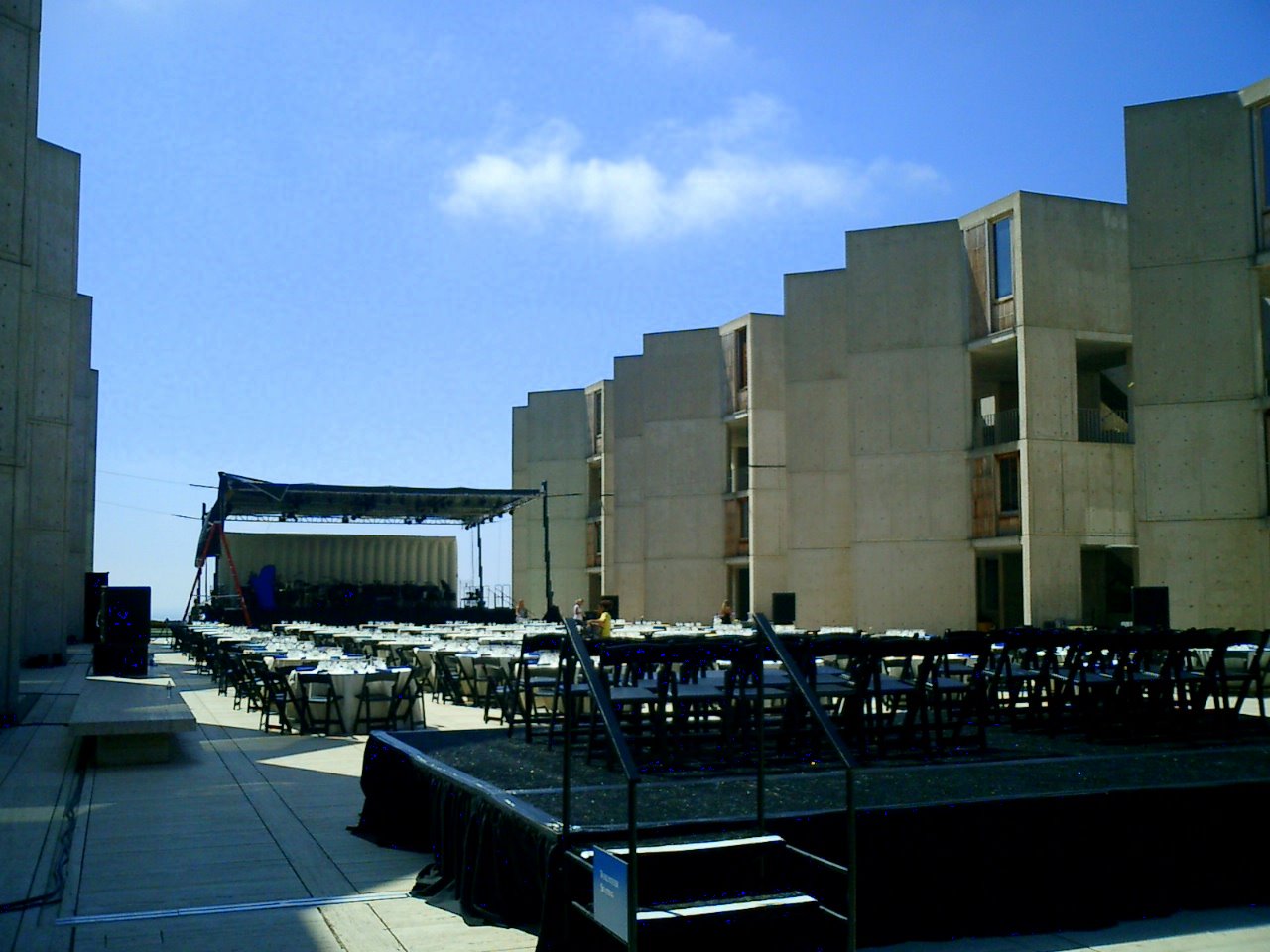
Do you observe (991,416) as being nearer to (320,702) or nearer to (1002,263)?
(1002,263)

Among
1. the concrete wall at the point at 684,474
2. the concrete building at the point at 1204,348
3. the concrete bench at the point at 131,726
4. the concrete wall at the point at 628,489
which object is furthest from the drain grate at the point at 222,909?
the concrete wall at the point at 628,489

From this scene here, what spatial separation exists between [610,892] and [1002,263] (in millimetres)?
26790

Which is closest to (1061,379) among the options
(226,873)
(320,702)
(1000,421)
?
(1000,421)

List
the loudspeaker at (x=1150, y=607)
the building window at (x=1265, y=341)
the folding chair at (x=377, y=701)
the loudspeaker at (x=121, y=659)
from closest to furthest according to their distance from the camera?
the folding chair at (x=377, y=701) < the loudspeaker at (x=1150, y=607) < the loudspeaker at (x=121, y=659) < the building window at (x=1265, y=341)

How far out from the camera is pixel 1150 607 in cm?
1681

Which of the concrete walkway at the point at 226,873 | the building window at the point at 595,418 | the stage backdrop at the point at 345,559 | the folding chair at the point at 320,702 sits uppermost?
the building window at the point at 595,418

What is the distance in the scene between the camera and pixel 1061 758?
7.07 m

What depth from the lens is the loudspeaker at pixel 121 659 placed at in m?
19.2

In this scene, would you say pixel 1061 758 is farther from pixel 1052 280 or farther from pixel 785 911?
pixel 1052 280

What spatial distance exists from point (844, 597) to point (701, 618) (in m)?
7.70

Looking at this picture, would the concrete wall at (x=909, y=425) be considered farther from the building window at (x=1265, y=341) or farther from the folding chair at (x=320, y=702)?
the folding chair at (x=320, y=702)

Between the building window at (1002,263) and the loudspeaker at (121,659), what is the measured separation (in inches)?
798

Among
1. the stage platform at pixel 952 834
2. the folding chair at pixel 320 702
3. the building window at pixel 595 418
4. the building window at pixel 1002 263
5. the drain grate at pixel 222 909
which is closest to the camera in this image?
the stage platform at pixel 952 834

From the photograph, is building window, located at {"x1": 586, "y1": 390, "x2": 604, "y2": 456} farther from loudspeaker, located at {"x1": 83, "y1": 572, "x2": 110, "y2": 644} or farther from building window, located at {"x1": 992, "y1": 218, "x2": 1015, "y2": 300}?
building window, located at {"x1": 992, "y1": 218, "x2": 1015, "y2": 300}
